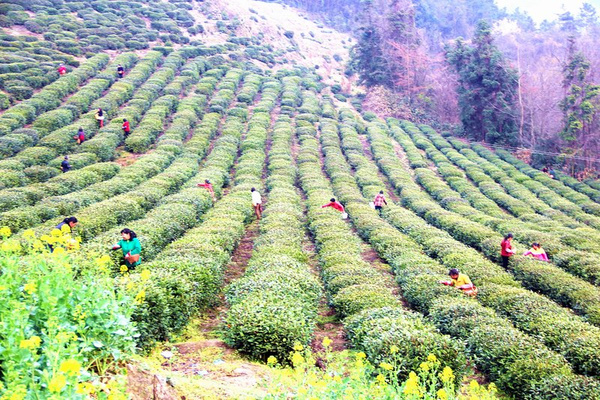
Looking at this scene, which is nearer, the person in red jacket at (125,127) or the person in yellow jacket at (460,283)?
the person in yellow jacket at (460,283)

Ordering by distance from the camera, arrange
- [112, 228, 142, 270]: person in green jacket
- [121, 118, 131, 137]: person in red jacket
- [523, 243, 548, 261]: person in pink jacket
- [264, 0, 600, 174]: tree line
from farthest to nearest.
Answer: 1. [264, 0, 600, 174]: tree line
2. [121, 118, 131, 137]: person in red jacket
3. [523, 243, 548, 261]: person in pink jacket
4. [112, 228, 142, 270]: person in green jacket

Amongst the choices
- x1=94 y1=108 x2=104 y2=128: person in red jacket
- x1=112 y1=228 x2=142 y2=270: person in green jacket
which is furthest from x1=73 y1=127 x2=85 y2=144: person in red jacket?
x1=112 y1=228 x2=142 y2=270: person in green jacket

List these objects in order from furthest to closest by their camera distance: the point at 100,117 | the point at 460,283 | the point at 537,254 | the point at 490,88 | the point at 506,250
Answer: the point at 490,88 → the point at 100,117 → the point at 537,254 → the point at 506,250 → the point at 460,283

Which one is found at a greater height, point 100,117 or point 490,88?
point 490,88

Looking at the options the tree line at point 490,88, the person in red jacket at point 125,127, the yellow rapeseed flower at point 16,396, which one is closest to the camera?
the yellow rapeseed flower at point 16,396

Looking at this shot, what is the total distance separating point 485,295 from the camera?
478 inches

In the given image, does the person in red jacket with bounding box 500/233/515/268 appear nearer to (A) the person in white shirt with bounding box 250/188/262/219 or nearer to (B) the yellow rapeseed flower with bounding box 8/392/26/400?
(A) the person in white shirt with bounding box 250/188/262/219

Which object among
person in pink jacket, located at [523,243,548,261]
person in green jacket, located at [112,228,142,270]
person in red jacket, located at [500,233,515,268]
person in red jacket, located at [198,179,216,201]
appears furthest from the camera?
person in red jacket, located at [198,179,216,201]

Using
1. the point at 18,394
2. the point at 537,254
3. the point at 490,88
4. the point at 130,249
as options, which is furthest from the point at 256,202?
the point at 490,88

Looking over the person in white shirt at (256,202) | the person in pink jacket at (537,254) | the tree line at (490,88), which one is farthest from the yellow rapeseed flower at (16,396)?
the tree line at (490,88)

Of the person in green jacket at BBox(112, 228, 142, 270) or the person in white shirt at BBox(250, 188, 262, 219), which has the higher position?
the person in green jacket at BBox(112, 228, 142, 270)

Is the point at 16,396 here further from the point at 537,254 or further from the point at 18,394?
the point at 537,254

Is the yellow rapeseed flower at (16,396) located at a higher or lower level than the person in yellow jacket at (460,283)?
higher

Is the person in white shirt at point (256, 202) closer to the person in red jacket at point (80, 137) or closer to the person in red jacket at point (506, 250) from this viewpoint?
the person in red jacket at point (506, 250)
